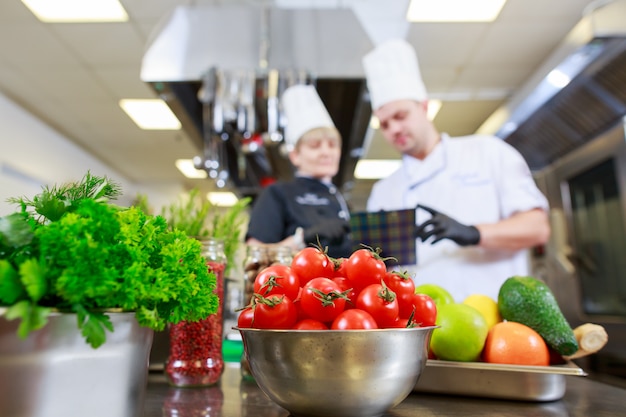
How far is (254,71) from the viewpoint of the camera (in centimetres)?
200

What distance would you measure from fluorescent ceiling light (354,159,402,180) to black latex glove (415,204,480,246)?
121 inches

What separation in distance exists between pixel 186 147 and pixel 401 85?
310 centimetres

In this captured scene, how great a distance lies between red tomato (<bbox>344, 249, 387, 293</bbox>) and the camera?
50 centimetres

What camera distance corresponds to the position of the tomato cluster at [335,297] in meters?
0.46

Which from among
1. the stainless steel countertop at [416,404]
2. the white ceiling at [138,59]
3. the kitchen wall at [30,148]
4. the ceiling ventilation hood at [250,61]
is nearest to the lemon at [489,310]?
the stainless steel countertop at [416,404]

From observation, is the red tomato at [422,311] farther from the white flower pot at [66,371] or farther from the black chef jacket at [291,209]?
the black chef jacket at [291,209]

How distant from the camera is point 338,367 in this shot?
0.44 meters

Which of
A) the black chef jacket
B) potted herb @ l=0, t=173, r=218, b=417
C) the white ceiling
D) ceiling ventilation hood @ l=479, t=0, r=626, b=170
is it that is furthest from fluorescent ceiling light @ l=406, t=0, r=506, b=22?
potted herb @ l=0, t=173, r=218, b=417

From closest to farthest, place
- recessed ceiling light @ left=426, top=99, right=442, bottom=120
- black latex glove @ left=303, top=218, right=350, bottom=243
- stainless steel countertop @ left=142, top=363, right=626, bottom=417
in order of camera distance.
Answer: stainless steel countertop @ left=142, top=363, right=626, bottom=417 < black latex glove @ left=303, top=218, right=350, bottom=243 < recessed ceiling light @ left=426, top=99, right=442, bottom=120

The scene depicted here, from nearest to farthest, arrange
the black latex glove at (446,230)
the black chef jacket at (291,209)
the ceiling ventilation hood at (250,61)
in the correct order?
the black latex glove at (446,230) < the black chef jacket at (291,209) < the ceiling ventilation hood at (250,61)

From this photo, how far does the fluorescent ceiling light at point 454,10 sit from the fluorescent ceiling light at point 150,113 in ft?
5.83

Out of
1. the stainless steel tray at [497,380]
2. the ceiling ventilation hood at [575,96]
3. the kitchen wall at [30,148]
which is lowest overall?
the stainless steel tray at [497,380]

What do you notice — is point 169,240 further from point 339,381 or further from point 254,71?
point 254,71

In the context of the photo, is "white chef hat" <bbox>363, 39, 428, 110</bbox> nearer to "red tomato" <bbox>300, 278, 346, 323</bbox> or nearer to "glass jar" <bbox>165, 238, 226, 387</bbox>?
"glass jar" <bbox>165, 238, 226, 387</bbox>
